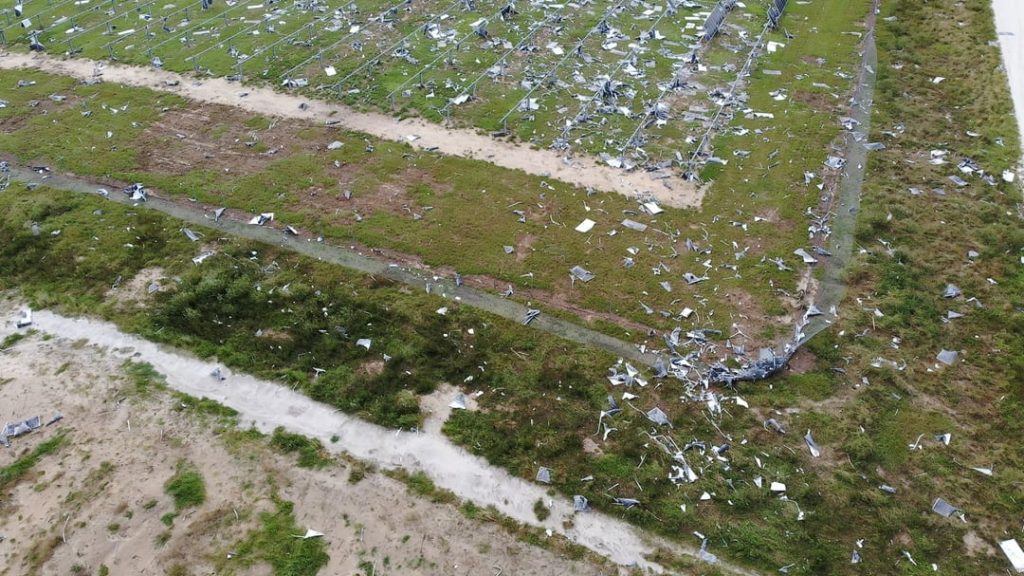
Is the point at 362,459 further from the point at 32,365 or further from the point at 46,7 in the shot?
the point at 46,7

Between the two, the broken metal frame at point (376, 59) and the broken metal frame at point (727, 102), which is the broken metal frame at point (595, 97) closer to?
the broken metal frame at point (727, 102)

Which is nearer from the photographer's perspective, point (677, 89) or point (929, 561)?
point (929, 561)

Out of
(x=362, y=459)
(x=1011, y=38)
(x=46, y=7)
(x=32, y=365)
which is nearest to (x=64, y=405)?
(x=32, y=365)

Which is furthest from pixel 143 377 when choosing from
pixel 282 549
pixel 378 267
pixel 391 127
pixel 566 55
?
pixel 566 55

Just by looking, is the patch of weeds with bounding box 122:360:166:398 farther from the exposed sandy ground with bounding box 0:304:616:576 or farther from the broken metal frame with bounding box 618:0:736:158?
the broken metal frame with bounding box 618:0:736:158

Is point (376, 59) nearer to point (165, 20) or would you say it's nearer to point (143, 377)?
point (165, 20)

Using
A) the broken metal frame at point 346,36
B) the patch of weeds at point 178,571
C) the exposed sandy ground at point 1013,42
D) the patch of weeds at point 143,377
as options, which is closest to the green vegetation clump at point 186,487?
the patch of weeds at point 178,571
